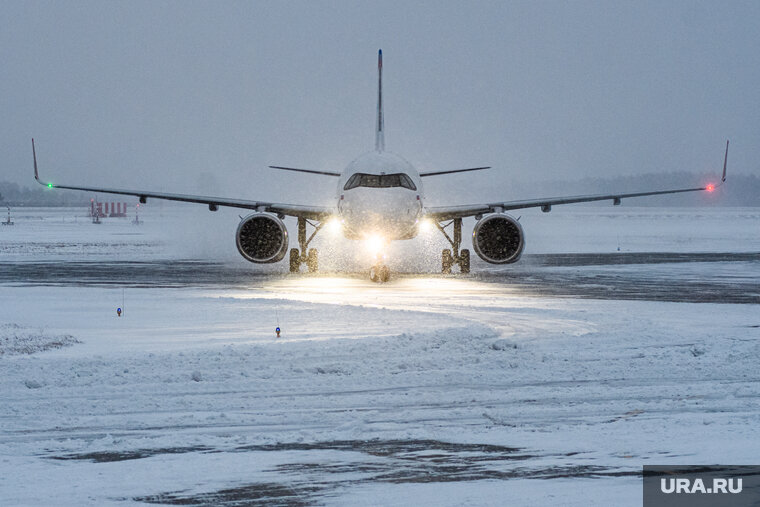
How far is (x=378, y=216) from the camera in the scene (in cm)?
2541

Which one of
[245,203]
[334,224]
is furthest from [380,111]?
[334,224]

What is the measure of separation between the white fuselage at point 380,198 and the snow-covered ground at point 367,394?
411 cm

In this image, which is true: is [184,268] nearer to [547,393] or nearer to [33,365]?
[33,365]

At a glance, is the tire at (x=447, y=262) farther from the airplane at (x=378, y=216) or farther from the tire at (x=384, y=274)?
the tire at (x=384, y=274)

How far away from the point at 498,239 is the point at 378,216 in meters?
4.21

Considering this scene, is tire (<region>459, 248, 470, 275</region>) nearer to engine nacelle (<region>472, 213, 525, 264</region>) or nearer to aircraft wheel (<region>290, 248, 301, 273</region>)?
engine nacelle (<region>472, 213, 525, 264</region>)

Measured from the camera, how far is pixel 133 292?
21469 mm

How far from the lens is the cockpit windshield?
84.1 feet

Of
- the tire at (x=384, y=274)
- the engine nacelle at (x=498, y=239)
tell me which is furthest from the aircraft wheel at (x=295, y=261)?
the engine nacelle at (x=498, y=239)

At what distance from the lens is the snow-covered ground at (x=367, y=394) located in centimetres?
697

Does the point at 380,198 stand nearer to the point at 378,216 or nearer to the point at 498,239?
the point at 378,216

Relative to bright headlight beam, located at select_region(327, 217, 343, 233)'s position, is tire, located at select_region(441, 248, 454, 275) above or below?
below

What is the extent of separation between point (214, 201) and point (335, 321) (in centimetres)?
1503

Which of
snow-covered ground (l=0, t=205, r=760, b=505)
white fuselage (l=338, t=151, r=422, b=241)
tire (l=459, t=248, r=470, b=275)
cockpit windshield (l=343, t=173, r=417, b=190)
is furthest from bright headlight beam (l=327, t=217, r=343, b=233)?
snow-covered ground (l=0, t=205, r=760, b=505)
